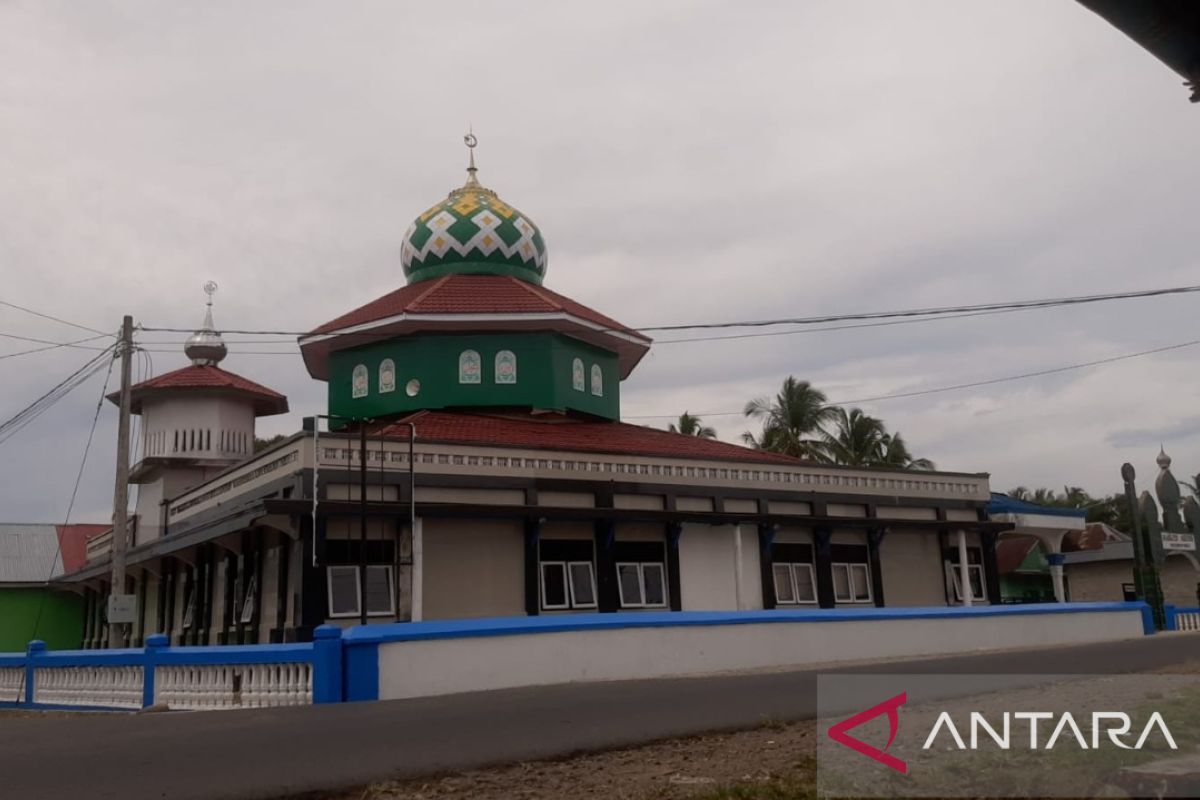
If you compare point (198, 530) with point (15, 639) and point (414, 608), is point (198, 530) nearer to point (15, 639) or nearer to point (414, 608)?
point (414, 608)

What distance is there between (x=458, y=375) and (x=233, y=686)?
44.6ft

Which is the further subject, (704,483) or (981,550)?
(981,550)

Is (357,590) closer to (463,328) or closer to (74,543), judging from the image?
(463,328)

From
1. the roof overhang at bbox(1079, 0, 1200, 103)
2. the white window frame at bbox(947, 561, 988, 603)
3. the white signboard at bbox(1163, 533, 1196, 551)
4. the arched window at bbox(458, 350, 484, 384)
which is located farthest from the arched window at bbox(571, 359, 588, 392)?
the roof overhang at bbox(1079, 0, 1200, 103)

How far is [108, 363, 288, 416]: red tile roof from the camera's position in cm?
3189

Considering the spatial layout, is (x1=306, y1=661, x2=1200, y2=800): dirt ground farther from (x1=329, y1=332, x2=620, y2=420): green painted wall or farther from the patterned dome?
the patterned dome

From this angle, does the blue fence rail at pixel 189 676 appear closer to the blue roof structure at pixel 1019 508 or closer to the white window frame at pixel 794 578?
the white window frame at pixel 794 578

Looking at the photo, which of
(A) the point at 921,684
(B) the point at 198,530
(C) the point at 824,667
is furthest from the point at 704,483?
(A) the point at 921,684

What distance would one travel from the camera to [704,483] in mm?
24828

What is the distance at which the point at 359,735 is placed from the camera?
31.9ft

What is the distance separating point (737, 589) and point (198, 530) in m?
11.4

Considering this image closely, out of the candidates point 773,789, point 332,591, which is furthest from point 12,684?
point 773,789

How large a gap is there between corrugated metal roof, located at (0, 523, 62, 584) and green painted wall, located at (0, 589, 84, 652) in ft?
1.72

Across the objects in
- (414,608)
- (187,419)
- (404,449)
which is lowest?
(414,608)
